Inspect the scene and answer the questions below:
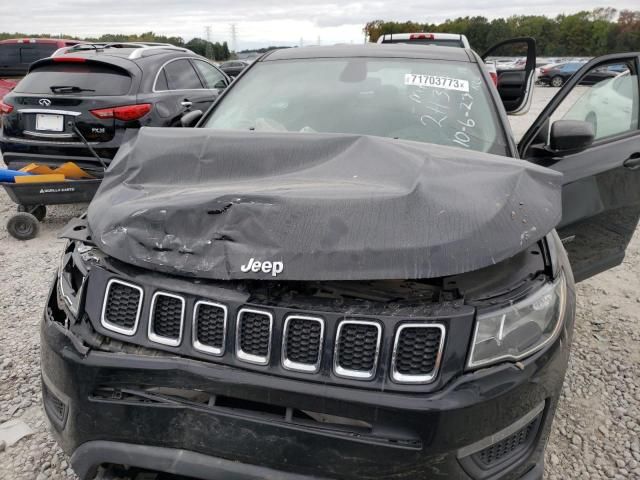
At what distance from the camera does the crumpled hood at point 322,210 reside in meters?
1.55

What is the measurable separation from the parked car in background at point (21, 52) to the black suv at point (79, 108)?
21.8ft

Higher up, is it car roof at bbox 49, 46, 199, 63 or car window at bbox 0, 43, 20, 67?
car roof at bbox 49, 46, 199, 63

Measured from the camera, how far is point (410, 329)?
4.87ft

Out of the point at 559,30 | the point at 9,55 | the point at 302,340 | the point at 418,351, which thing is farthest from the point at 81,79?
the point at 559,30

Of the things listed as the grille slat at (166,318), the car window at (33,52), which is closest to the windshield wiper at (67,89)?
the grille slat at (166,318)

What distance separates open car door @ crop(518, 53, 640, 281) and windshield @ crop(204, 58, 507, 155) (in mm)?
442

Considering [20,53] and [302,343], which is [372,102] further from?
[20,53]

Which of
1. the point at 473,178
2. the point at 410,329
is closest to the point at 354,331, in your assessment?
the point at 410,329

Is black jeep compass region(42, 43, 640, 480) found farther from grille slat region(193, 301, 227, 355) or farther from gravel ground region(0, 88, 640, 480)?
gravel ground region(0, 88, 640, 480)

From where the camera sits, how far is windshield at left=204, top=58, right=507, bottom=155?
107 inches

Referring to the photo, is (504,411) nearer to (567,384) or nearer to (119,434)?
(119,434)

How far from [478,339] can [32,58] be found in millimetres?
12474

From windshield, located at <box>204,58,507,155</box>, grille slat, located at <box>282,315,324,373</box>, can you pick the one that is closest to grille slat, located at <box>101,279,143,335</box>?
grille slat, located at <box>282,315,324,373</box>

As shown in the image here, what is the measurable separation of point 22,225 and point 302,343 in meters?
4.47
